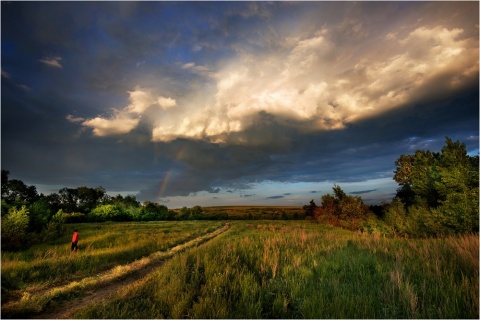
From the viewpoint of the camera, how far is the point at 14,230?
1794 centimetres

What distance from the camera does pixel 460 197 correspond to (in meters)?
19.2

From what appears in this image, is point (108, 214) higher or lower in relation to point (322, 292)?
lower

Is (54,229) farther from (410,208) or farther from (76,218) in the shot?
(76,218)

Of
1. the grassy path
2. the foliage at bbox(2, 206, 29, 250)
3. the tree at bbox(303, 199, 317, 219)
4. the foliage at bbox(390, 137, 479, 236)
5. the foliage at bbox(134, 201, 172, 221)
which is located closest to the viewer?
the grassy path

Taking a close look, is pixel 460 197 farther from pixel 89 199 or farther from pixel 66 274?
pixel 89 199

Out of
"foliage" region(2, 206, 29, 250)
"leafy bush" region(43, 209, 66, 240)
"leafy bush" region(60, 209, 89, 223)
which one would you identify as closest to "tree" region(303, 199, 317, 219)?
"leafy bush" region(60, 209, 89, 223)

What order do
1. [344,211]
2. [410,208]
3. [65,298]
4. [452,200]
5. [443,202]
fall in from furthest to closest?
1. [344,211]
2. [410,208]
3. [443,202]
4. [452,200]
5. [65,298]

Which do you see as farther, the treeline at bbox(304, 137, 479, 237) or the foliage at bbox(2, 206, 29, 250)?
the treeline at bbox(304, 137, 479, 237)

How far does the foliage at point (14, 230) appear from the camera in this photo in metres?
17.4

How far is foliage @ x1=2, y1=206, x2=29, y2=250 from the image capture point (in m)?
17.4

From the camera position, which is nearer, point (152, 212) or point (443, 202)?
point (443, 202)

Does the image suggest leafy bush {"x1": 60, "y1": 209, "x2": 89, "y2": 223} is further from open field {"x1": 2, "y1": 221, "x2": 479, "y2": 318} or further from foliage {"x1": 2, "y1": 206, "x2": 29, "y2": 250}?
open field {"x1": 2, "y1": 221, "x2": 479, "y2": 318}

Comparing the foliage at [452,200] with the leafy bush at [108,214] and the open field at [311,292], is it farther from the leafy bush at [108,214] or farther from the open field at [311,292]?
the leafy bush at [108,214]

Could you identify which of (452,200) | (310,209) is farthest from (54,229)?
(310,209)
